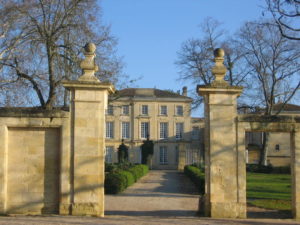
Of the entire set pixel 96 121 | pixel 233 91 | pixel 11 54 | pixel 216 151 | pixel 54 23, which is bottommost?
pixel 216 151

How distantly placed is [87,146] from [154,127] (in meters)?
48.1

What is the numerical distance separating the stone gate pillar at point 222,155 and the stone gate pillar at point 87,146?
2.51 meters

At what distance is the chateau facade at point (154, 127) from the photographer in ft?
188

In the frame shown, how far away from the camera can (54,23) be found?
19.6 m

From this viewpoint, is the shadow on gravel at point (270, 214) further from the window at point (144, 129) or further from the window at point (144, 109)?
the window at point (144, 129)

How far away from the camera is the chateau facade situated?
57344mm

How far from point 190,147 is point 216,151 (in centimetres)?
4810

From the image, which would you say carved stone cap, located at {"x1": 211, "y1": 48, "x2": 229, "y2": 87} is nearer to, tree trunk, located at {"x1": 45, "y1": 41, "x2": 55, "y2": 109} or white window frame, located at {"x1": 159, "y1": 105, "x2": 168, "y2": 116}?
tree trunk, located at {"x1": 45, "y1": 41, "x2": 55, "y2": 109}

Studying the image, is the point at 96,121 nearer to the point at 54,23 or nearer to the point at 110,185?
the point at 110,185

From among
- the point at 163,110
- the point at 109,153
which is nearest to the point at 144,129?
the point at 163,110

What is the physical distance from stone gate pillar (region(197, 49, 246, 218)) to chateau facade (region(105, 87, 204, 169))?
47027 millimetres

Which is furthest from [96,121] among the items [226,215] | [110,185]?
[110,185]

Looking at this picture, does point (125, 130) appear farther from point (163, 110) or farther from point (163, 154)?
point (163, 154)

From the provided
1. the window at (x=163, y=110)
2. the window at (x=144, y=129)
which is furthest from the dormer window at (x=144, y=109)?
the window at (x=163, y=110)
